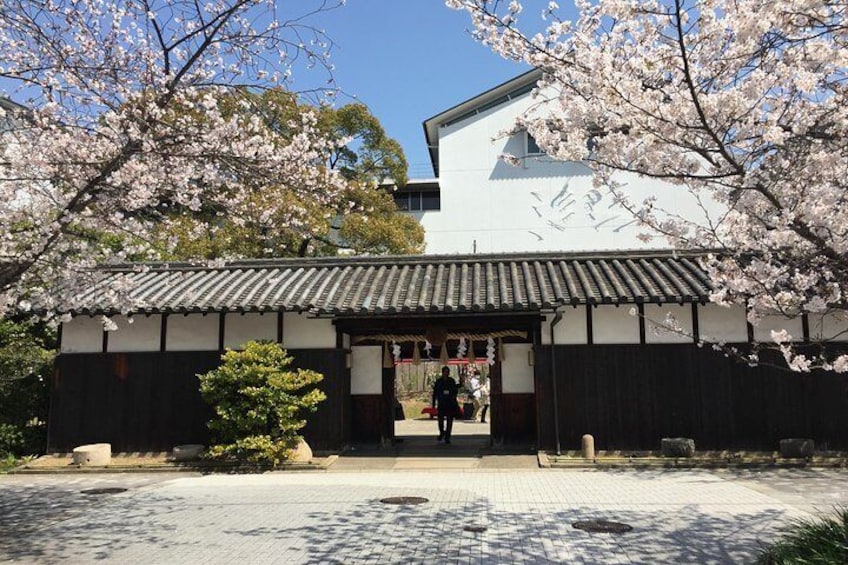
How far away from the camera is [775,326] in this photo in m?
13.0

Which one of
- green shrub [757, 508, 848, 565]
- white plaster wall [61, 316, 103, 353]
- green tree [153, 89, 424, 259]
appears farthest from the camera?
green tree [153, 89, 424, 259]

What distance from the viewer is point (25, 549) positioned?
7363 millimetres

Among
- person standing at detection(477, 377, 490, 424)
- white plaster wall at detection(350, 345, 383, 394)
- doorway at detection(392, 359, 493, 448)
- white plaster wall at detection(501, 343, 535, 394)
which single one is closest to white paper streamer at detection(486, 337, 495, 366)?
white plaster wall at detection(501, 343, 535, 394)

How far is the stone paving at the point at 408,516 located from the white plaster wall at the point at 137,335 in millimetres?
3061

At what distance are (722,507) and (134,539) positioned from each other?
7.56 metres

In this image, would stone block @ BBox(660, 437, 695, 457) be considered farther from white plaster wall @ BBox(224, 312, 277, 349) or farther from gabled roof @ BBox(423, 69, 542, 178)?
gabled roof @ BBox(423, 69, 542, 178)

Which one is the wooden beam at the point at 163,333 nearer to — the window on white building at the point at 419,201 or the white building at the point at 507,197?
the white building at the point at 507,197

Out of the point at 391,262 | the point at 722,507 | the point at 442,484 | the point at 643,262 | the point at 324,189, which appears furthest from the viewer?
the point at 391,262

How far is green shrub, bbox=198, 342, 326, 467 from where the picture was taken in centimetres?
1267

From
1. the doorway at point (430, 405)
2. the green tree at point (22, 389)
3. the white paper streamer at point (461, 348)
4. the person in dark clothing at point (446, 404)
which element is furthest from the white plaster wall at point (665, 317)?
the green tree at point (22, 389)

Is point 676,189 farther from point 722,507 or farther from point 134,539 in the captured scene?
point 134,539

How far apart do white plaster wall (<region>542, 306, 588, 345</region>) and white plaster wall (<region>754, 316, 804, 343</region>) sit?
339 cm

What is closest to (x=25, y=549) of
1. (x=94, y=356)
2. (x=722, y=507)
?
(x=94, y=356)

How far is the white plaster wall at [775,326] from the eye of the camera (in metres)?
13.0
